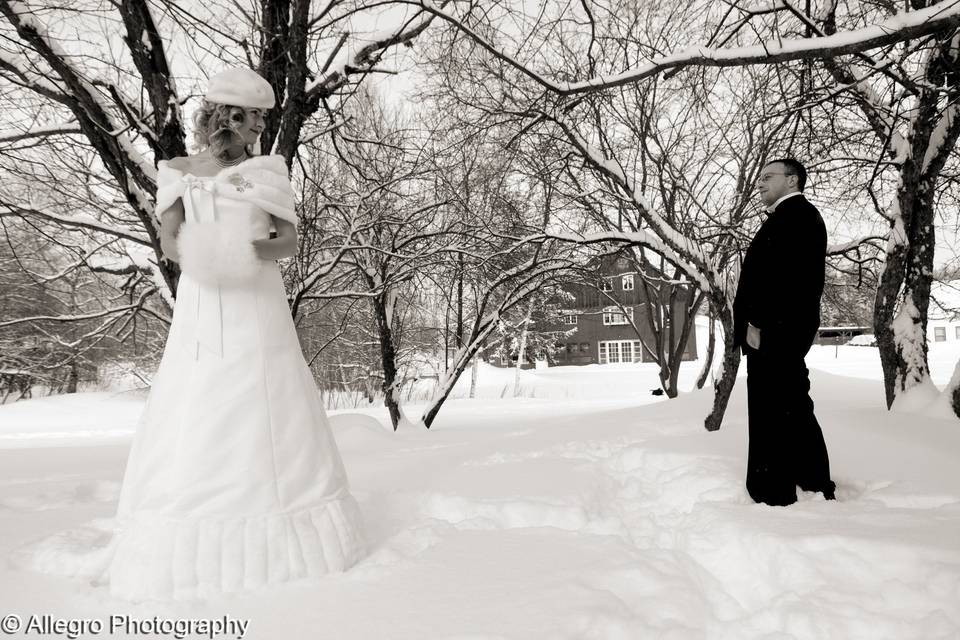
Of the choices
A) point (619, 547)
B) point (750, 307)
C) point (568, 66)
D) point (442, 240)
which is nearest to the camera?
point (619, 547)

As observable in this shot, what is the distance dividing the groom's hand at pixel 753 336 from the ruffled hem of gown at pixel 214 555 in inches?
93.6

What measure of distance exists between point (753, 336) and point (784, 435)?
21.8 inches

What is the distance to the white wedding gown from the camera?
2021 millimetres

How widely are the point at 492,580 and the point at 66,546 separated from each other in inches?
75.4

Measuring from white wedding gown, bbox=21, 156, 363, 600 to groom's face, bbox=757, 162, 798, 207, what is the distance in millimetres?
2643

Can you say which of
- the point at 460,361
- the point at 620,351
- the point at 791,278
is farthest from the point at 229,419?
the point at 620,351

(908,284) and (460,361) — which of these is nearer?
(908,284)

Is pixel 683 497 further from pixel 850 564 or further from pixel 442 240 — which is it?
pixel 442 240

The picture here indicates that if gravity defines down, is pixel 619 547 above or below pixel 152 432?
below

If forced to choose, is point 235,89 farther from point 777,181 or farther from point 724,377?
point 724,377

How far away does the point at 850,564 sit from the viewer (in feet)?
6.49

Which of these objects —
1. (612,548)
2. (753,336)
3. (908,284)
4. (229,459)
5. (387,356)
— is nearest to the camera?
(229,459)

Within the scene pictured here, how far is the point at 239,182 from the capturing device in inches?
91.9

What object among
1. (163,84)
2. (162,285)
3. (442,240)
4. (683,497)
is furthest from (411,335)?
(683,497)
